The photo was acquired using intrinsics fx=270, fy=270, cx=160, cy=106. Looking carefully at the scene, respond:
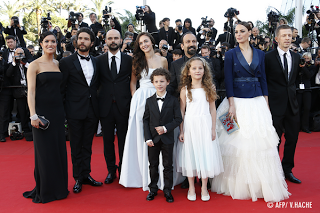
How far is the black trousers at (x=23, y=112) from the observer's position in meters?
6.39

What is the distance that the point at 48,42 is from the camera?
3.07 metres

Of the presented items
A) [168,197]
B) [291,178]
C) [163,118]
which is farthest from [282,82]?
[168,197]

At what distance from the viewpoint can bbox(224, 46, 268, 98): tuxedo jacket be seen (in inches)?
120

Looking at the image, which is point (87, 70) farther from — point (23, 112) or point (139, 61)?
point (23, 112)

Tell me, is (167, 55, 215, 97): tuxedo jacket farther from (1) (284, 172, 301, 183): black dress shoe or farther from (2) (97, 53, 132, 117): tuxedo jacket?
(1) (284, 172, 301, 183): black dress shoe

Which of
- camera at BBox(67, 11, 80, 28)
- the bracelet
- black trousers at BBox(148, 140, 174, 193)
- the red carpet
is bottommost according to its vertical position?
the red carpet

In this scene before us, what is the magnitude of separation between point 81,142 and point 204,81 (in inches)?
67.0

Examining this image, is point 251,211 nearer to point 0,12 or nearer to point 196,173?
point 196,173

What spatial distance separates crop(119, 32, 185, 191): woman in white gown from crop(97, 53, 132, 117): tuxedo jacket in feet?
0.43

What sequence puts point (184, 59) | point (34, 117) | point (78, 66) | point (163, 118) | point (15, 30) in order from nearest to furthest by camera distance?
point (34, 117)
point (163, 118)
point (78, 66)
point (184, 59)
point (15, 30)

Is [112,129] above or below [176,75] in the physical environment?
below

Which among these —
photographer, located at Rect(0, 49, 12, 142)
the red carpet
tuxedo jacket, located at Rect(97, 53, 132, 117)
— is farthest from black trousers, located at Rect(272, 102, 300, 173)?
photographer, located at Rect(0, 49, 12, 142)

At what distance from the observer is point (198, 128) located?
Result: 2965 mm

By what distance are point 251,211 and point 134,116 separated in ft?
5.47
